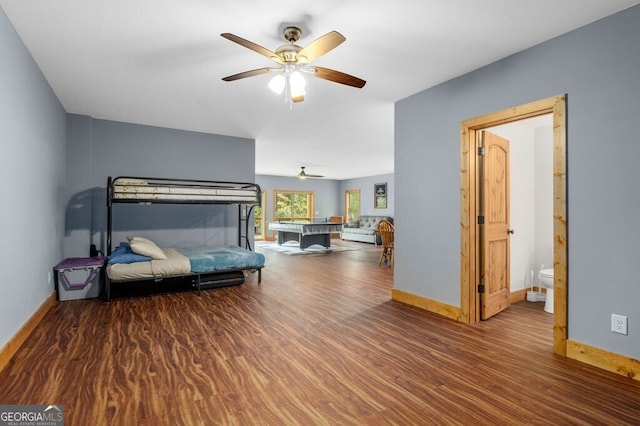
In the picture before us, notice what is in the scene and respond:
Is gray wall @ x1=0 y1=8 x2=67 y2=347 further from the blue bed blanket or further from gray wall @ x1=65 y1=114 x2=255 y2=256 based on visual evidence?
the blue bed blanket

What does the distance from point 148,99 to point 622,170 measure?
469 centimetres

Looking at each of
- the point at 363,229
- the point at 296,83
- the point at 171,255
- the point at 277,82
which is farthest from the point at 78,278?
the point at 363,229

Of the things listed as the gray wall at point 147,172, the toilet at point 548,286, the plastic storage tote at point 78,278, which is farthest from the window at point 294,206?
the toilet at point 548,286

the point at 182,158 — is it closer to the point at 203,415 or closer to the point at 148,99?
the point at 148,99

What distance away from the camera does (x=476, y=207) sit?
3.37 m

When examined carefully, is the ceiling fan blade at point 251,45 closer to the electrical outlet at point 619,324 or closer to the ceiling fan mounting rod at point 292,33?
the ceiling fan mounting rod at point 292,33

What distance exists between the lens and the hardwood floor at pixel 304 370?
183cm

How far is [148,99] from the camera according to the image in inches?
163

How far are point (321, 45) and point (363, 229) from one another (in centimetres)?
962

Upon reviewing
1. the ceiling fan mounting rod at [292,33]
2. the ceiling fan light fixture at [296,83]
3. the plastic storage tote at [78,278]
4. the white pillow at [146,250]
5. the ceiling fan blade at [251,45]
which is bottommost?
the plastic storage tote at [78,278]

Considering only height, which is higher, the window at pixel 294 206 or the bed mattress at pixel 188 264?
the window at pixel 294 206

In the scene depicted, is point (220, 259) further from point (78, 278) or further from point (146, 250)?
point (78, 278)

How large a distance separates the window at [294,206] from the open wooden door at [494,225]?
959cm
